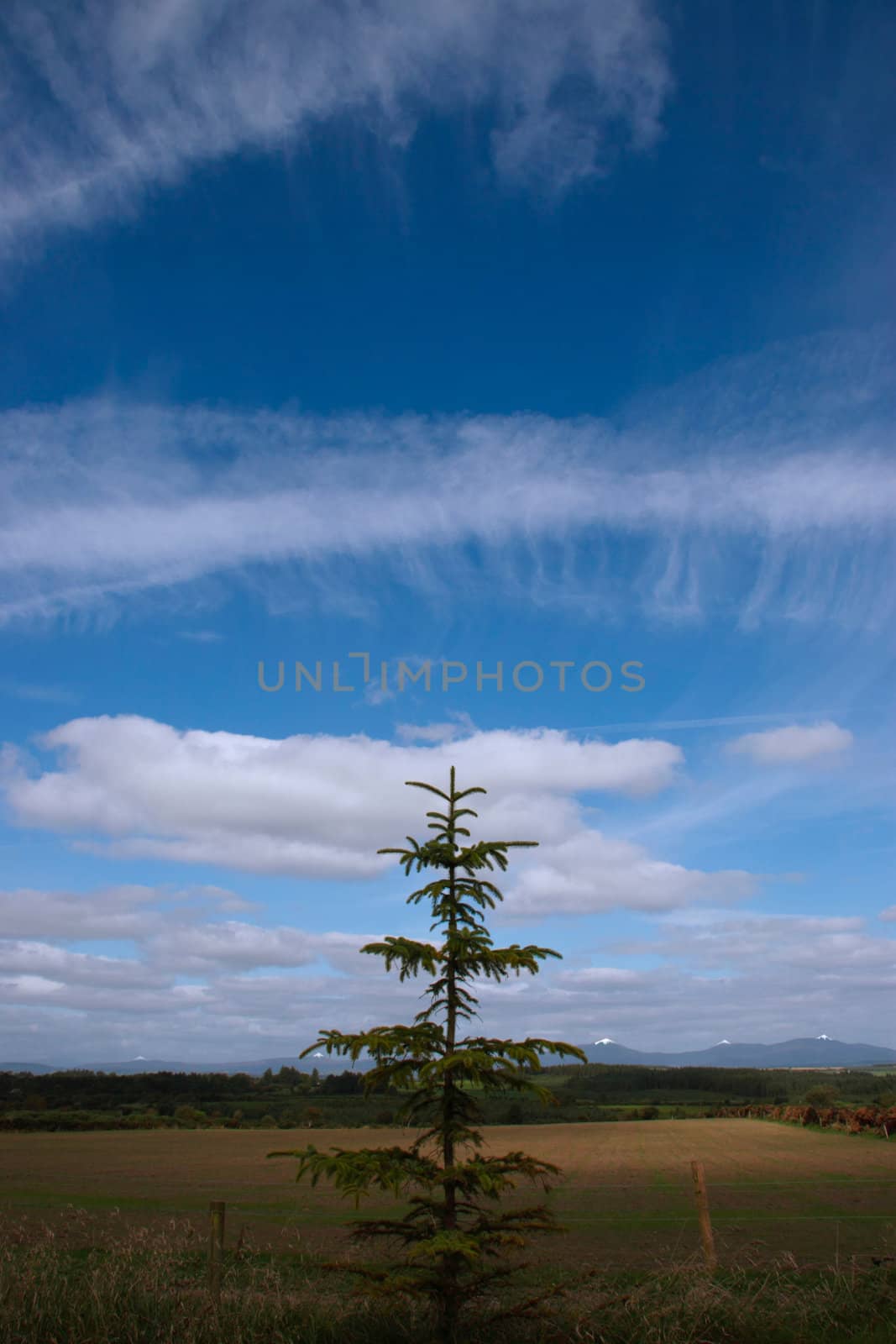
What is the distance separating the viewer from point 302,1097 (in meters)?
135

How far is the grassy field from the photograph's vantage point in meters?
Result: 22.6

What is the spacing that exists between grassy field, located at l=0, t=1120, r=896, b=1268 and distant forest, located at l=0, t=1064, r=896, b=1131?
3321cm

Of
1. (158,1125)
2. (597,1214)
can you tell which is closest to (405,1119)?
(597,1214)

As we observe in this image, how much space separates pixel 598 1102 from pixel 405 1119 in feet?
484

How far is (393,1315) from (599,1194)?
31.2 meters

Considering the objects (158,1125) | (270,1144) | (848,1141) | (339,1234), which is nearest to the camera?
(339,1234)

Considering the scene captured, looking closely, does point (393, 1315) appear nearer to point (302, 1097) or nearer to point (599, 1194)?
point (599, 1194)

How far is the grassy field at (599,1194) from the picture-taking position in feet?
74.2

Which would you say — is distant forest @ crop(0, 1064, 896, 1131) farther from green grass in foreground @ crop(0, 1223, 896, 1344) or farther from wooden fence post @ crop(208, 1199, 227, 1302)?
green grass in foreground @ crop(0, 1223, 896, 1344)

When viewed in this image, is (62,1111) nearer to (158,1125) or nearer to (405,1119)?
(158,1125)

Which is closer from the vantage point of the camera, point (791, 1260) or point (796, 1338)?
point (796, 1338)

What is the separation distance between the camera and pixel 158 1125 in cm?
11156

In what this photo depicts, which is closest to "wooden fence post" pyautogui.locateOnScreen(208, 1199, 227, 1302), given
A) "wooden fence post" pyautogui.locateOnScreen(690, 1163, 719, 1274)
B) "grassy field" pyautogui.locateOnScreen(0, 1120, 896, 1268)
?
"grassy field" pyautogui.locateOnScreen(0, 1120, 896, 1268)

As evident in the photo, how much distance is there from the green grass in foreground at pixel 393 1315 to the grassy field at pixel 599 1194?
1.05m
